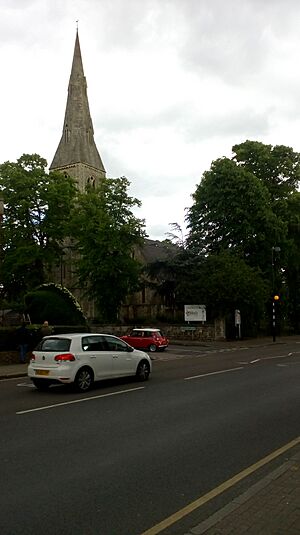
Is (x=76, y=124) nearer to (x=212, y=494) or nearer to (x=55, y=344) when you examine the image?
(x=55, y=344)

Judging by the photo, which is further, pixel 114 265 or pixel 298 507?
pixel 114 265

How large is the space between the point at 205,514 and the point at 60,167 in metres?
72.0

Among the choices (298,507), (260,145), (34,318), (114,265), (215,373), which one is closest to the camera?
(298,507)

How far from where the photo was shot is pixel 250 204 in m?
41.4

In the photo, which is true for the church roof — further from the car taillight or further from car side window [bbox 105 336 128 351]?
the car taillight

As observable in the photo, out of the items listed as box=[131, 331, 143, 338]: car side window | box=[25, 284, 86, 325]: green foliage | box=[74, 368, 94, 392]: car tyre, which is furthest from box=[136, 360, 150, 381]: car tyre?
box=[131, 331, 143, 338]: car side window

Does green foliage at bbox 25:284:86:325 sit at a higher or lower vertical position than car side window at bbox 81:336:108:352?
higher

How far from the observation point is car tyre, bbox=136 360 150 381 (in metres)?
15.0

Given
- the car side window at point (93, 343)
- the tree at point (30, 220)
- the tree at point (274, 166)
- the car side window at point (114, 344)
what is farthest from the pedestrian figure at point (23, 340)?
the tree at point (274, 166)

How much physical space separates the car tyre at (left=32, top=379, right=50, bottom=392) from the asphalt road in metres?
0.28

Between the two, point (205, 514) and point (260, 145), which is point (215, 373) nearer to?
point (205, 514)

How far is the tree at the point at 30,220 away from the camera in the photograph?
41.3 metres

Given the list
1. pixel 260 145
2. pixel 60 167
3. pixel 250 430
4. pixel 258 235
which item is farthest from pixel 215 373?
pixel 60 167

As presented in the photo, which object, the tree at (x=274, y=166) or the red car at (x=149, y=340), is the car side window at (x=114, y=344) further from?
the tree at (x=274, y=166)
